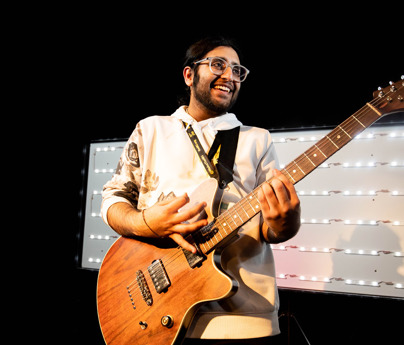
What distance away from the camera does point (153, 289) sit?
1.27m

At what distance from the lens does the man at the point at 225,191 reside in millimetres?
1102

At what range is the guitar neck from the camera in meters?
1.11

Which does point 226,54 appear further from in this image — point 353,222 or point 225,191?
point 353,222

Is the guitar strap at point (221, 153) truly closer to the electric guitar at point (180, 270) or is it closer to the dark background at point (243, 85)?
the electric guitar at point (180, 270)

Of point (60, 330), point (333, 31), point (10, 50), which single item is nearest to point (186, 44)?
point (333, 31)

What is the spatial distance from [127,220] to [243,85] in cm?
216

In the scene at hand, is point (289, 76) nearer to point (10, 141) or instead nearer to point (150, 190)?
point (150, 190)

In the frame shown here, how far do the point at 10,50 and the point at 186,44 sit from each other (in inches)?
81.0

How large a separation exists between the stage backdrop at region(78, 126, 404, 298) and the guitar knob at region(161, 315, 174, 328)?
168cm

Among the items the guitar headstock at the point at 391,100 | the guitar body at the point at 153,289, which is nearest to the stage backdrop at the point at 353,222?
the guitar headstock at the point at 391,100

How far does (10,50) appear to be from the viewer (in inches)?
118

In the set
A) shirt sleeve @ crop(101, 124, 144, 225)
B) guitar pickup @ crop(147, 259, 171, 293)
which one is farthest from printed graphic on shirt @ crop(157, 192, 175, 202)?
guitar pickup @ crop(147, 259, 171, 293)

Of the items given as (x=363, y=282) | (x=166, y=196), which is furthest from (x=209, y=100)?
(x=363, y=282)

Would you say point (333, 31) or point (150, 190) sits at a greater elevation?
point (333, 31)
